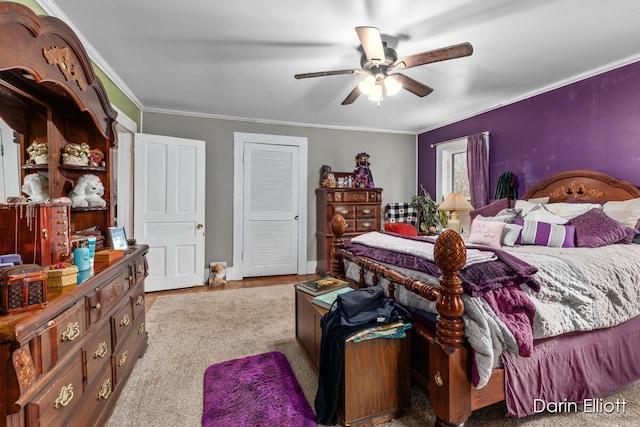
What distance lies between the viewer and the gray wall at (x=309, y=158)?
4.47 meters

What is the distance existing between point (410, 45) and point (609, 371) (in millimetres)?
2575

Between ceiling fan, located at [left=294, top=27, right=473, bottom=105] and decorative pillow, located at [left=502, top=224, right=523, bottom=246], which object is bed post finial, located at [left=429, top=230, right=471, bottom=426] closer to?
ceiling fan, located at [left=294, top=27, right=473, bottom=105]

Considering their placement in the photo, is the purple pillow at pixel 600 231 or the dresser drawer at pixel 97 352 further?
the purple pillow at pixel 600 231

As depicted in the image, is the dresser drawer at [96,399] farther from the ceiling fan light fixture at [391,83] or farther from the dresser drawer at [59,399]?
the ceiling fan light fixture at [391,83]

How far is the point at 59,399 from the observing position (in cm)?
117

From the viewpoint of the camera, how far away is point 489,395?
1503 millimetres

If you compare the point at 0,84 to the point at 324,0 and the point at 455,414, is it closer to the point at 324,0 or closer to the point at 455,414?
the point at 324,0

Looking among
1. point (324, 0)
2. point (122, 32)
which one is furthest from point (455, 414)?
point (122, 32)

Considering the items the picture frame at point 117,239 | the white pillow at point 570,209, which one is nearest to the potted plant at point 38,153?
the picture frame at point 117,239

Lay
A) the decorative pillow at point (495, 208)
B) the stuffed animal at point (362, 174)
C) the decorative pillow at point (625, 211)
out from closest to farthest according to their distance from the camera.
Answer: the decorative pillow at point (625, 211)
the decorative pillow at point (495, 208)
the stuffed animal at point (362, 174)

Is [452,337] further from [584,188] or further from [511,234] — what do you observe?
[584,188]

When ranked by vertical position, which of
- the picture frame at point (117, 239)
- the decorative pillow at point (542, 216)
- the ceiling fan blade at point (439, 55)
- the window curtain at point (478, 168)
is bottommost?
the picture frame at point (117, 239)

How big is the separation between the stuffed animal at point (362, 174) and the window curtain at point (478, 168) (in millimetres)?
1502

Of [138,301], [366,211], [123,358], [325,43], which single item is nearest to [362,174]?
[366,211]
